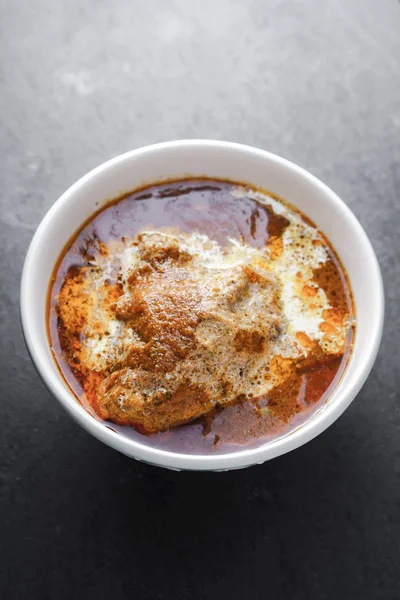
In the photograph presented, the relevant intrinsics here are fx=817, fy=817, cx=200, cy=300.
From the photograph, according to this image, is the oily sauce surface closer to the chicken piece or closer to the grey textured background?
the chicken piece

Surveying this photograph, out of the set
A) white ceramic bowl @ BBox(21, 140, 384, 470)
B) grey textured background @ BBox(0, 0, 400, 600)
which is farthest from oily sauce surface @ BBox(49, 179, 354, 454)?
grey textured background @ BBox(0, 0, 400, 600)

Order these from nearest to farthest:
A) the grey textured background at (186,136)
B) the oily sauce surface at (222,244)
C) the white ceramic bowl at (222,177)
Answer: the white ceramic bowl at (222,177) → the oily sauce surface at (222,244) → the grey textured background at (186,136)

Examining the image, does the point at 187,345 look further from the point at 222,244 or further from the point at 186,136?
the point at 186,136

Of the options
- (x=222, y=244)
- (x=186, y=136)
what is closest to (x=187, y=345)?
(x=222, y=244)

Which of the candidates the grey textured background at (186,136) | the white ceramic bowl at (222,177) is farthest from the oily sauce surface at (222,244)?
the grey textured background at (186,136)

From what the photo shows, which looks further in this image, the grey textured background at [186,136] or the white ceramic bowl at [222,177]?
the grey textured background at [186,136]

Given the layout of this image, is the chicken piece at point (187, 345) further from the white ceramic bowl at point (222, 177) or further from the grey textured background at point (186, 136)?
the grey textured background at point (186, 136)

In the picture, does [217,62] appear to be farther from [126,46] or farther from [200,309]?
[200,309]
